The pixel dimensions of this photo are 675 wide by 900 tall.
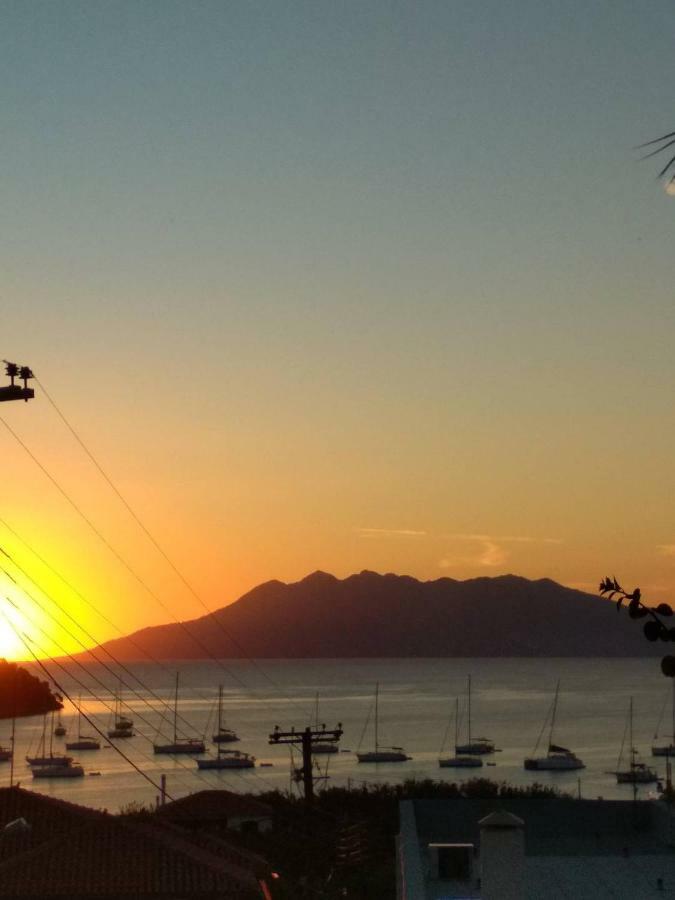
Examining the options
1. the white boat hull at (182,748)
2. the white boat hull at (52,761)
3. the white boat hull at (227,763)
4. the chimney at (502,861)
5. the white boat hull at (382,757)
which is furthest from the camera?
the white boat hull at (182,748)

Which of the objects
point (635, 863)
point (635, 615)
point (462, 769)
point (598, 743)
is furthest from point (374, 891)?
point (598, 743)

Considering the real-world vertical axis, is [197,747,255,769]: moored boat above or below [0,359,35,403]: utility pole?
below

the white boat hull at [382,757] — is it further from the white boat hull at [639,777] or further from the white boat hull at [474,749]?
the white boat hull at [639,777]

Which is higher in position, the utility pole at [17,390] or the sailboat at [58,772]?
the utility pole at [17,390]

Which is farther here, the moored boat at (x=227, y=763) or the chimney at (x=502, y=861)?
the moored boat at (x=227, y=763)

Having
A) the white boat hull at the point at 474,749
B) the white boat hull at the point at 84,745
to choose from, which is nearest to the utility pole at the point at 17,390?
the white boat hull at the point at 474,749

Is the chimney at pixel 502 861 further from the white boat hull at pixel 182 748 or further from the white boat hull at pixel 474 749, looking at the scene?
the white boat hull at pixel 182 748

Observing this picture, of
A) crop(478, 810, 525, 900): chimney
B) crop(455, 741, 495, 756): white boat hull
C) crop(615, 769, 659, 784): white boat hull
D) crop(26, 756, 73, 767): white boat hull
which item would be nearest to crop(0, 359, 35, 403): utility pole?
crop(478, 810, 525, 900): chimney

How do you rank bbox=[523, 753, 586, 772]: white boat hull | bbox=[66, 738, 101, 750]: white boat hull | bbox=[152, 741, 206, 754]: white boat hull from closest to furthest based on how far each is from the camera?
bbox=[523, 753, 586, 772]: white boat hull, bbox=[152, 741, 206, 754]: white boat hull, bbox=[66, 738, 101, 750]: white boat hull

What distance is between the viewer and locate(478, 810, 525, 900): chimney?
52.2ft

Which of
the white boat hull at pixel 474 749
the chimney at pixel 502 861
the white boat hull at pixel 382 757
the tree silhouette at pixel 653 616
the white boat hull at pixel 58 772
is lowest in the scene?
the white boat hull at pixel 58 772

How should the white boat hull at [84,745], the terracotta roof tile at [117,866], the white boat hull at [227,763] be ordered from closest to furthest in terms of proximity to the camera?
the terracotta roof tile at [117,866]
the white boat hull at [227,763]
the white boat hull at [84,745]

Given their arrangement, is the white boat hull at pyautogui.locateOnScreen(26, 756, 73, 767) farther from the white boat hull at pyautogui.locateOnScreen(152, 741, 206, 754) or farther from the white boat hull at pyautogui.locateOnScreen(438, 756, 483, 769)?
the white boat hull at pyautogui.locateOnScreen(438, 756, 483, 769)

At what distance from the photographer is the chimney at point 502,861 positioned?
627 inches
